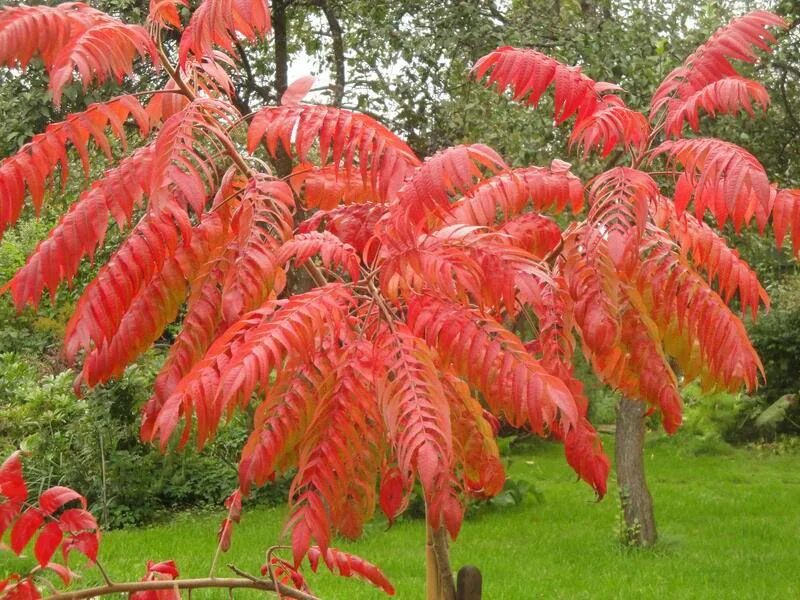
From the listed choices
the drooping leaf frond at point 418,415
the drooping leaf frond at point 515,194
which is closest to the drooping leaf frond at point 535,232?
the drooping leaf frond at point 515,194

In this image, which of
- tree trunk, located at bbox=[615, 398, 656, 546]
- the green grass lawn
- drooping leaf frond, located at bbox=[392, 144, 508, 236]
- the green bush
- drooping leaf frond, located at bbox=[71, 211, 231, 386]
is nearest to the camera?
drooping leaf frond, located at bbox=[392, 144, 508, 236]

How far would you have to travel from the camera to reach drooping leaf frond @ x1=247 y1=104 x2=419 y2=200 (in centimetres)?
179

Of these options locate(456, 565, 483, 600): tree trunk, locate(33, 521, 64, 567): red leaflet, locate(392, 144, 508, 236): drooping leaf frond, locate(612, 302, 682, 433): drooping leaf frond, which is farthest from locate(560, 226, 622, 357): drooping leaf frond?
locate(33, 521, 64, 567): red leaflet

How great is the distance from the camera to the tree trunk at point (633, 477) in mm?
8062

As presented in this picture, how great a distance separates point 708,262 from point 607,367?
16.0 inches

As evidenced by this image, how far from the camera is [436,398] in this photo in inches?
63.1

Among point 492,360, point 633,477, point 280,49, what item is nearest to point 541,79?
point 492,360

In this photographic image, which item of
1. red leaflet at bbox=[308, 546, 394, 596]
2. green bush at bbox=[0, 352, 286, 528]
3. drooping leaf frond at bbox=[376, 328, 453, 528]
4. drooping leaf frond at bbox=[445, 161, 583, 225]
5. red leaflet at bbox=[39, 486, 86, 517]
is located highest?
drooping leaf frond at bbox=[445, 161, 583, 225]

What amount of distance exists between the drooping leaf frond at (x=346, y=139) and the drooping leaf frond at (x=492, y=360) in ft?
0.81

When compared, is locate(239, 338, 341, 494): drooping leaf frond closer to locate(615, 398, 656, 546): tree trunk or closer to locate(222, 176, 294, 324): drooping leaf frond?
locate(222, 176, 294, 324): drooping leaf frond

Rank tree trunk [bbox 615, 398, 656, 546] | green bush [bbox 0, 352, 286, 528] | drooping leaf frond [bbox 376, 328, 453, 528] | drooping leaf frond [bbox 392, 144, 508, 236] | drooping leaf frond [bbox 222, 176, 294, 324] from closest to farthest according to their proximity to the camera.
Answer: drooping leaf frond [bbox 376, 328, 453, 528], drooping leaf frond [bbox 392, 144, 508, 236], drooping leaf frond [bbox 222, 176, 294, 324], tree trunk [bbox 615, 398, 656, 546], green bush [bbox 0, 352, 286, 528]

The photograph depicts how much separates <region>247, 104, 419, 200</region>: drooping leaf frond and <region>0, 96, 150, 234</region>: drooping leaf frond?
0.81 ft

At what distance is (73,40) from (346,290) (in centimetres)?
67

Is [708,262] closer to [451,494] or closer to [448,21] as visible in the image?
[451,494]
